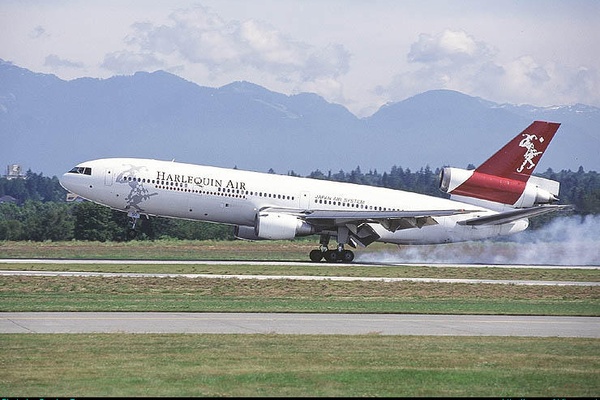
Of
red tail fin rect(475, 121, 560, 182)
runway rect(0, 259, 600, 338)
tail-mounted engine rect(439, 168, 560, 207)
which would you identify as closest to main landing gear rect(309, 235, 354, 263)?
tail-mounted engine rect(439, 168, 560, 207)

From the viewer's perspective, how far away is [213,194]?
56156 mm

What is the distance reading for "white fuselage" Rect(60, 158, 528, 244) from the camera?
184 feet

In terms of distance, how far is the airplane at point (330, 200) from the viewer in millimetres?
55875

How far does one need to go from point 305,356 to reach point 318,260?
3509 centimetres

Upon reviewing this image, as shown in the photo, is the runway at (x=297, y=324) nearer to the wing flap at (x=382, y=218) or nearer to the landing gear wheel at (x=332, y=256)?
the wing flap at (x=382, y=218)

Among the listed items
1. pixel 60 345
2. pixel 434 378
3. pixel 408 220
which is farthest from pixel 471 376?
pixel 408 220

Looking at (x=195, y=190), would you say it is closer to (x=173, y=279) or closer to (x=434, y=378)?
(x=173, y=279)

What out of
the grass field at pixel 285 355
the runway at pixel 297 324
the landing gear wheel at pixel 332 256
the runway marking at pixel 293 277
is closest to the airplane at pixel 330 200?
the landing gear wheel at pixel 332 256

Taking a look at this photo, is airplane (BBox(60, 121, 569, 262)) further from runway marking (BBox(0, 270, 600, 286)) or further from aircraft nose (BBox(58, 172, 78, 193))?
runway marking (BBox(0, 270, 600, 286))

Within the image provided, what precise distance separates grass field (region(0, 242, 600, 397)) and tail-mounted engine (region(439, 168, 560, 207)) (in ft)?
67.1

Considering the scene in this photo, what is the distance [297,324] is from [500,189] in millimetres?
33319

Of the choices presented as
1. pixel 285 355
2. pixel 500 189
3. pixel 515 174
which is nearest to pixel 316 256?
pixel 500 189

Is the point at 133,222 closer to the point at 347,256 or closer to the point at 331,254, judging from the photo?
the point at 331,254

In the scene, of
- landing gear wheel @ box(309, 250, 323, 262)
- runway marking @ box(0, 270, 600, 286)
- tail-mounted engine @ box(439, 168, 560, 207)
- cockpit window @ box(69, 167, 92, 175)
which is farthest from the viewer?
tail-mounted engine @ box(439, 168, 560, 207)
